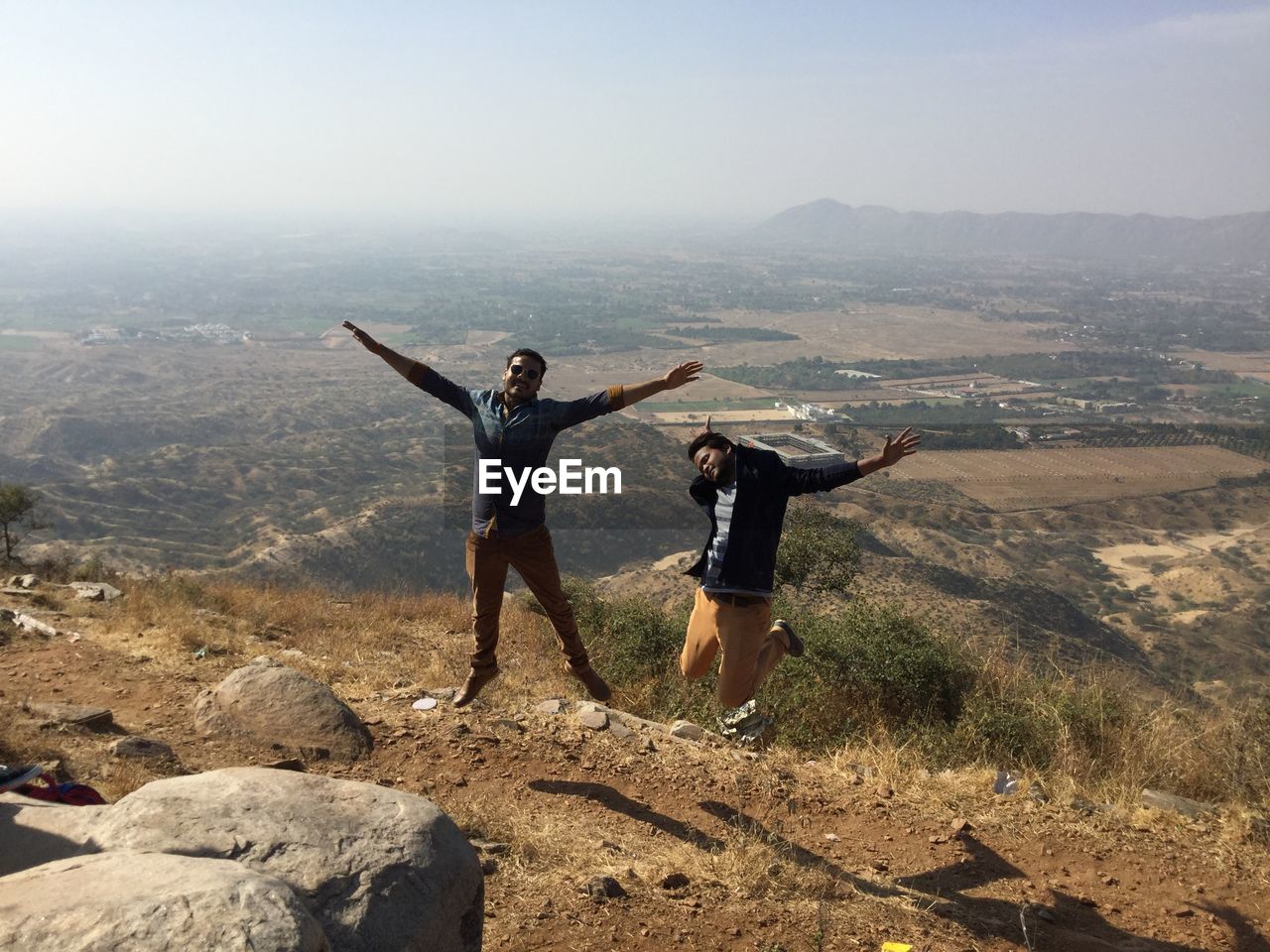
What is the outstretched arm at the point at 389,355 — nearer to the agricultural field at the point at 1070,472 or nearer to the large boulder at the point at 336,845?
the large boulder at the point at 336,845

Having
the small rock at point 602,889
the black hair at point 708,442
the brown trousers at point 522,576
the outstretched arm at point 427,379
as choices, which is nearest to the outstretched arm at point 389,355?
the outstretched arm at point 427,379

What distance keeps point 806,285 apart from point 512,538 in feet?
510

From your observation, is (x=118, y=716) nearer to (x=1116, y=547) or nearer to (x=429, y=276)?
(x=1116, y=547)

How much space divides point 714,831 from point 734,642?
986mm

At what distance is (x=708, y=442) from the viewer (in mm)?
4258

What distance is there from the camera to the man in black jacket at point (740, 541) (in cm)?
419

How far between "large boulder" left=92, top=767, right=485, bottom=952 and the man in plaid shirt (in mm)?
1915

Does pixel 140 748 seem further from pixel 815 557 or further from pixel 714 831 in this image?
pixel 815 557

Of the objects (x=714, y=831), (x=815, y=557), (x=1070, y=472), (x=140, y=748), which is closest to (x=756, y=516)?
(x=714, y=831)

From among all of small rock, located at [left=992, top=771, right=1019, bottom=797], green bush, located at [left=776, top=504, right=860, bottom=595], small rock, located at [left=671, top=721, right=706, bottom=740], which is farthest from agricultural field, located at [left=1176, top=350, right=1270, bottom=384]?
small rock, located at [left=671, top=721, right=706, bottom=740]

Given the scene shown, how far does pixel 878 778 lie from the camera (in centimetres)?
468

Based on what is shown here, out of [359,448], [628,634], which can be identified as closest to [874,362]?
[359,448]

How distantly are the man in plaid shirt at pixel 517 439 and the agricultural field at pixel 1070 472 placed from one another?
3781 cm

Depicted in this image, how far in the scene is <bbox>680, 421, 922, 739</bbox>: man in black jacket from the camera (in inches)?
165
